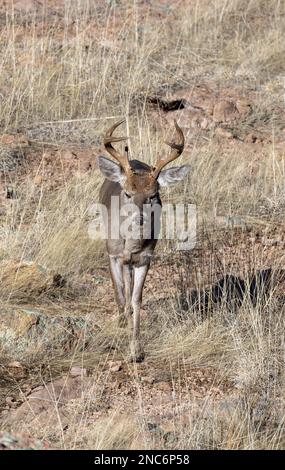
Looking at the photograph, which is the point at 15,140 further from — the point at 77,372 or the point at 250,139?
the point at 77,372

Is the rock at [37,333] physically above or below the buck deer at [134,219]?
below

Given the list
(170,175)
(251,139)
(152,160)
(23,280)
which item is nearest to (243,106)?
(251,139)

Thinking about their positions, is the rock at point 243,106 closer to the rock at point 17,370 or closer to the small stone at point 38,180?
the small stone at point 38,180

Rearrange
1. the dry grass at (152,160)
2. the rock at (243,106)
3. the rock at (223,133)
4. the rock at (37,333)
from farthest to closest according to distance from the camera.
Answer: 1. the rock at (243,106)
2. the rock at (223,133)
3. the rock at (37,333)
4. the dry grass at (152,160)

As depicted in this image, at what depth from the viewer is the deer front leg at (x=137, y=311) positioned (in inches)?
304

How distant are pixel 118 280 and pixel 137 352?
0.87 metres

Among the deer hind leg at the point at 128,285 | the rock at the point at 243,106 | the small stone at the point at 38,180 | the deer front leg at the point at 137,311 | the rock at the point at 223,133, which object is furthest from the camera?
the rock at the point at 243,106

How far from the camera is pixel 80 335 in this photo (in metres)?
7.84

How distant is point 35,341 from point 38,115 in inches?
204

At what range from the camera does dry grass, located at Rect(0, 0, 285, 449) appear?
256 inches

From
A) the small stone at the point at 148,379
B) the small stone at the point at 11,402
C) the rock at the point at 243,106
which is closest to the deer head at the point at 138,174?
the small stone at the point at 148,379

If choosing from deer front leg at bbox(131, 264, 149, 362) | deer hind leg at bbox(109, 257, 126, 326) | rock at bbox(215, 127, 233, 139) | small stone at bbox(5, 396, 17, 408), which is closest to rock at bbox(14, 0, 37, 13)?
rock at bbox(215, 127, 233, 139)
